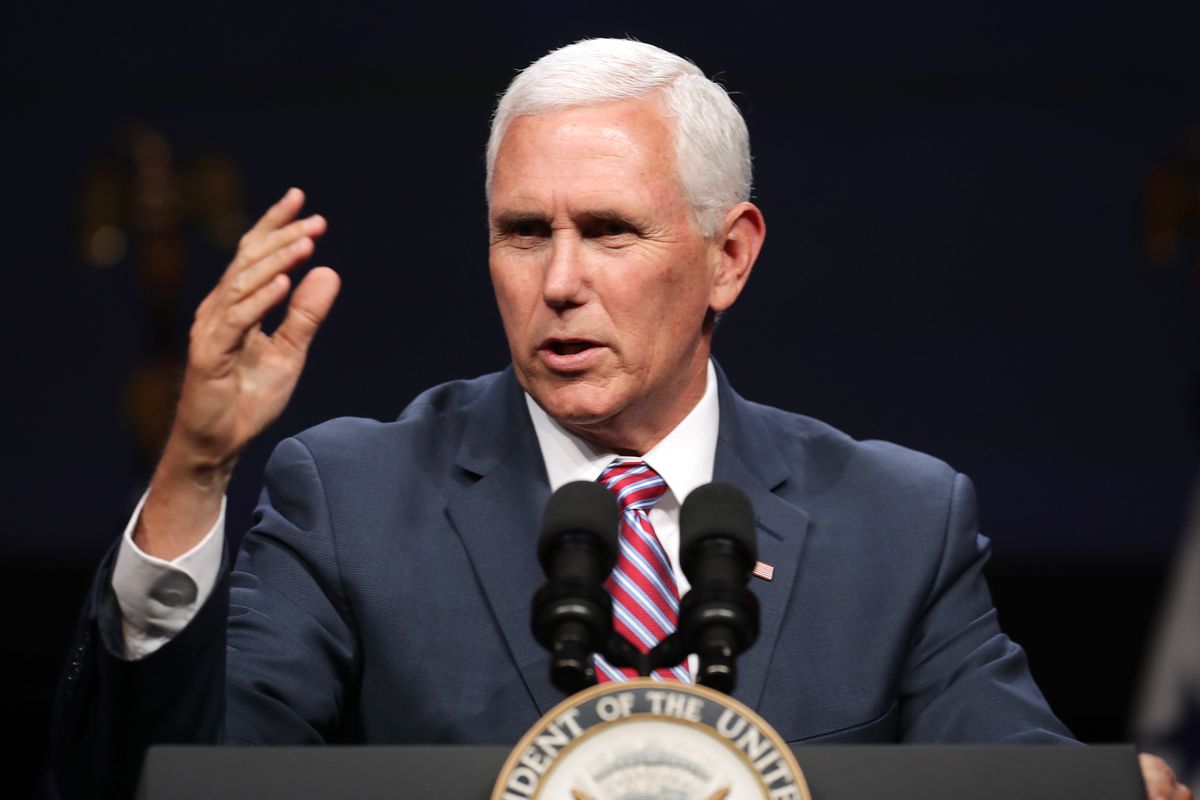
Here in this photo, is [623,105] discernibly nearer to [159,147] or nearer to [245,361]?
[245,361]

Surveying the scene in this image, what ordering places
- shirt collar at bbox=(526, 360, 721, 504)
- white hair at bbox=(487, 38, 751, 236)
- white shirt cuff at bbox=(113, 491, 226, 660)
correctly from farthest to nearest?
shirt collar at bbox=(526, 360, 721, 504) → white hair at bbox=(487, 38, 751, 236) → white shirt cuff at bbox=(113, 491, 226, 660)

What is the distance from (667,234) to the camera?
82.2 inches

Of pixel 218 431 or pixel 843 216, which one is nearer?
pixel 218 431

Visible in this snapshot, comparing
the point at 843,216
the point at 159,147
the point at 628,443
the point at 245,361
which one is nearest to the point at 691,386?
the point at 628,443

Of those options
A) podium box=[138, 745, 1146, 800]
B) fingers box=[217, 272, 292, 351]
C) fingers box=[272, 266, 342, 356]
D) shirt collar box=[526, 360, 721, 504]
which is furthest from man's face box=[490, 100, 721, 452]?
podium box=[138, 745, 1146, 800]

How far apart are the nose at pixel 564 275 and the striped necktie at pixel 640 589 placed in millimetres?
246

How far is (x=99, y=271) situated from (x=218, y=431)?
350cm

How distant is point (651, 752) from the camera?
4.33ft

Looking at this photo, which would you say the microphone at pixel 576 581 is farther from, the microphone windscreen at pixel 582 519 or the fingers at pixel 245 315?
the fingers at pixel 245 315

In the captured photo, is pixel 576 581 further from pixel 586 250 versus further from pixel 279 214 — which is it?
pixel 586 250

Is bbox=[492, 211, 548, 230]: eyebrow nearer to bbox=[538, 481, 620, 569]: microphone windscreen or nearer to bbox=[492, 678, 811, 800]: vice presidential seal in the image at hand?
bbox=[538, 481, 620, 569]: microphone windscreen

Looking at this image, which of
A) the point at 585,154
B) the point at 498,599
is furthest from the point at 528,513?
the point at 585,154

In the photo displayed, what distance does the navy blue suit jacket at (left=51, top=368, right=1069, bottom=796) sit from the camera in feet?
6.34

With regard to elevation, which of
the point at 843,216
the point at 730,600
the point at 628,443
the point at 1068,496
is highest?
the point at 730,600
